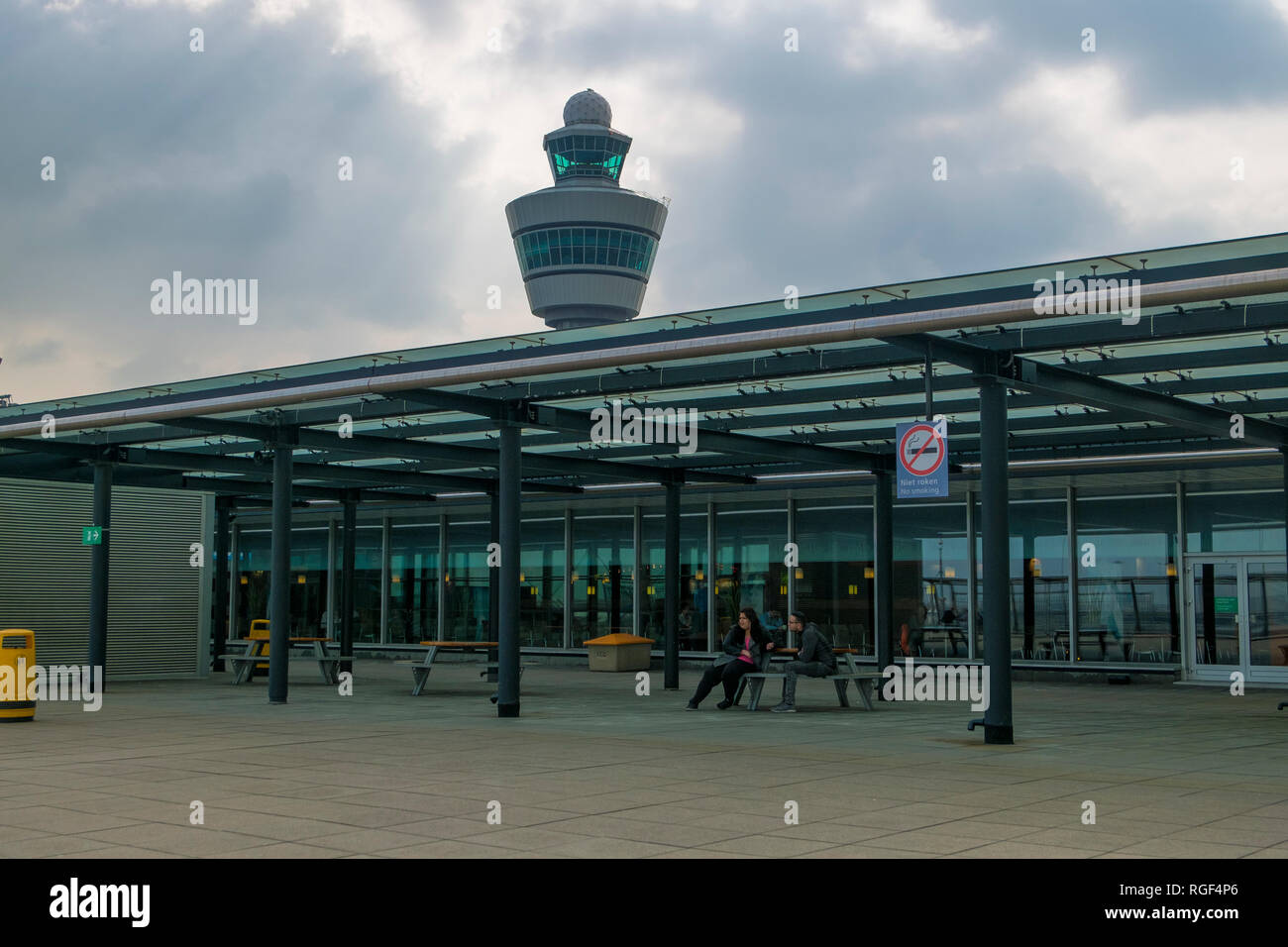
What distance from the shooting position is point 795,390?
53.8ft

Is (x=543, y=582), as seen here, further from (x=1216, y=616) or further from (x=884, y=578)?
(x=1216, y=616)

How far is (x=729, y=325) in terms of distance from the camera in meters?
12.7

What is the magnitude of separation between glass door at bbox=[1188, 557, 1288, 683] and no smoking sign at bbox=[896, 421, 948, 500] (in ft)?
42.6

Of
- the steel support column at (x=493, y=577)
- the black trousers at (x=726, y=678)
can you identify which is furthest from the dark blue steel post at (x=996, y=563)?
the steel support column at (x=493, y=577)

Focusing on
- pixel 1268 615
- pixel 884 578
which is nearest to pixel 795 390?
pixel 884 578

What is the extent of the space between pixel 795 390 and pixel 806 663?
372 centimetres

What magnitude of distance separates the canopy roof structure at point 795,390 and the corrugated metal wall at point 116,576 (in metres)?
1.06

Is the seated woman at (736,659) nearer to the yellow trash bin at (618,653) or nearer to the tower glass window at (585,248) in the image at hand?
the yellow trash bin at (618,653)

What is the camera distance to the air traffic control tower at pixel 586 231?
100125mm

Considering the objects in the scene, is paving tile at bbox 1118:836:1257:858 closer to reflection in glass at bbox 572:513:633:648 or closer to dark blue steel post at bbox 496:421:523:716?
dark blue steel post at bbox 496:421:523:716

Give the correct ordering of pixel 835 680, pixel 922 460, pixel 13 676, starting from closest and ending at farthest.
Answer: pixel 922 460 < pixel 13 676 < pixel 835 680
